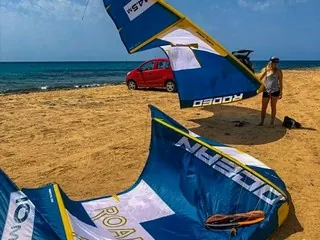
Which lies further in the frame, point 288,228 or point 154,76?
point 154,76

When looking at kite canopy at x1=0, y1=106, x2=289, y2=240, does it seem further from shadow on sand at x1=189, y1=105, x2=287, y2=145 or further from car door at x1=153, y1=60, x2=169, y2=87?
car door at x1=153, y1=60, x2=169, y2=87

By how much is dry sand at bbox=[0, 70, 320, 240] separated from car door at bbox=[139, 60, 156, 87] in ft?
13.3

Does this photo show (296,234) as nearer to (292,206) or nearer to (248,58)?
(292,206)

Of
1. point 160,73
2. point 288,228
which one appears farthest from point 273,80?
point 160,73

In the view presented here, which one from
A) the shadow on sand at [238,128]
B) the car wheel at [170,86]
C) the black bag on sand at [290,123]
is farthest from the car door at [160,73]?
the black bag on sand at [290,123]

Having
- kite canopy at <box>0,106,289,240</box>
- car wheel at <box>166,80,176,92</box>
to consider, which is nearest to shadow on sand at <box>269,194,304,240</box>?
kite canopy at <box>0,106,289,240</box>

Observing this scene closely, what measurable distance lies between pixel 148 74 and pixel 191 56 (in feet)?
32.3

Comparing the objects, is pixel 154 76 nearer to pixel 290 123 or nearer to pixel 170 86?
A: pixel 170 86

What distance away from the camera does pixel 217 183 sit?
6.03 metres

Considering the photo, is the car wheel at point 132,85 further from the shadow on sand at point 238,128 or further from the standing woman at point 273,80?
the standing woman at point 273,80

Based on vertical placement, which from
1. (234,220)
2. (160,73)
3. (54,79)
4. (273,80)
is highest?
(273,80)

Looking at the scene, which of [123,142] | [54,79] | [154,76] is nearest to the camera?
[123,142]

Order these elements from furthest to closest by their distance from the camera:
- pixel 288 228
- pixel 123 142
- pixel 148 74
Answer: pixel 148 74
pixel 123 142
pixel 288 228

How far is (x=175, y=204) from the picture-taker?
20.5ft
